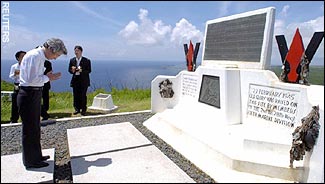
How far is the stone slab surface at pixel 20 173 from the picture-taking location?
279cm

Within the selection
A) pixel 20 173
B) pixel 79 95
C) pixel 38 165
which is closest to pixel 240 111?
pixel 38 165

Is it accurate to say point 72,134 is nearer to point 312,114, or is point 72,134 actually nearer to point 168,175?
point 168,175

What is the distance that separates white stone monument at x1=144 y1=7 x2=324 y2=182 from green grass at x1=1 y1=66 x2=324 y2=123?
0.30 m

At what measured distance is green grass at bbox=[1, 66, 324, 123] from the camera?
378 cm

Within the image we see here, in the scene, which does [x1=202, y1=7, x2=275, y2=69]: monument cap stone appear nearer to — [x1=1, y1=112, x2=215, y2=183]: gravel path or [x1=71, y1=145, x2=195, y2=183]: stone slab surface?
[x1=1, y1=112, x2=215, y2=183]: gravel path

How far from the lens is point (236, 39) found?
4.98m

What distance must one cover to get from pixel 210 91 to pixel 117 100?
5.19 metres

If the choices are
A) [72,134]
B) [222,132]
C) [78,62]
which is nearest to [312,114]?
[222,132]

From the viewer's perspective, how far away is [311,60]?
3850 mm

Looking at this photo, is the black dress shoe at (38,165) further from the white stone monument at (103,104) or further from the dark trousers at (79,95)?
the white stone monument at (103,104)

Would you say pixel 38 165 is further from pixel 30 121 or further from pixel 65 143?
pixel 65 143

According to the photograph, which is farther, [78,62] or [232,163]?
[78,62]

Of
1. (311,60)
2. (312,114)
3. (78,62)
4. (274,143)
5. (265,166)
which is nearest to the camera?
(312,114)

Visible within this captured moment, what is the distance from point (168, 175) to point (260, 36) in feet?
9.70
